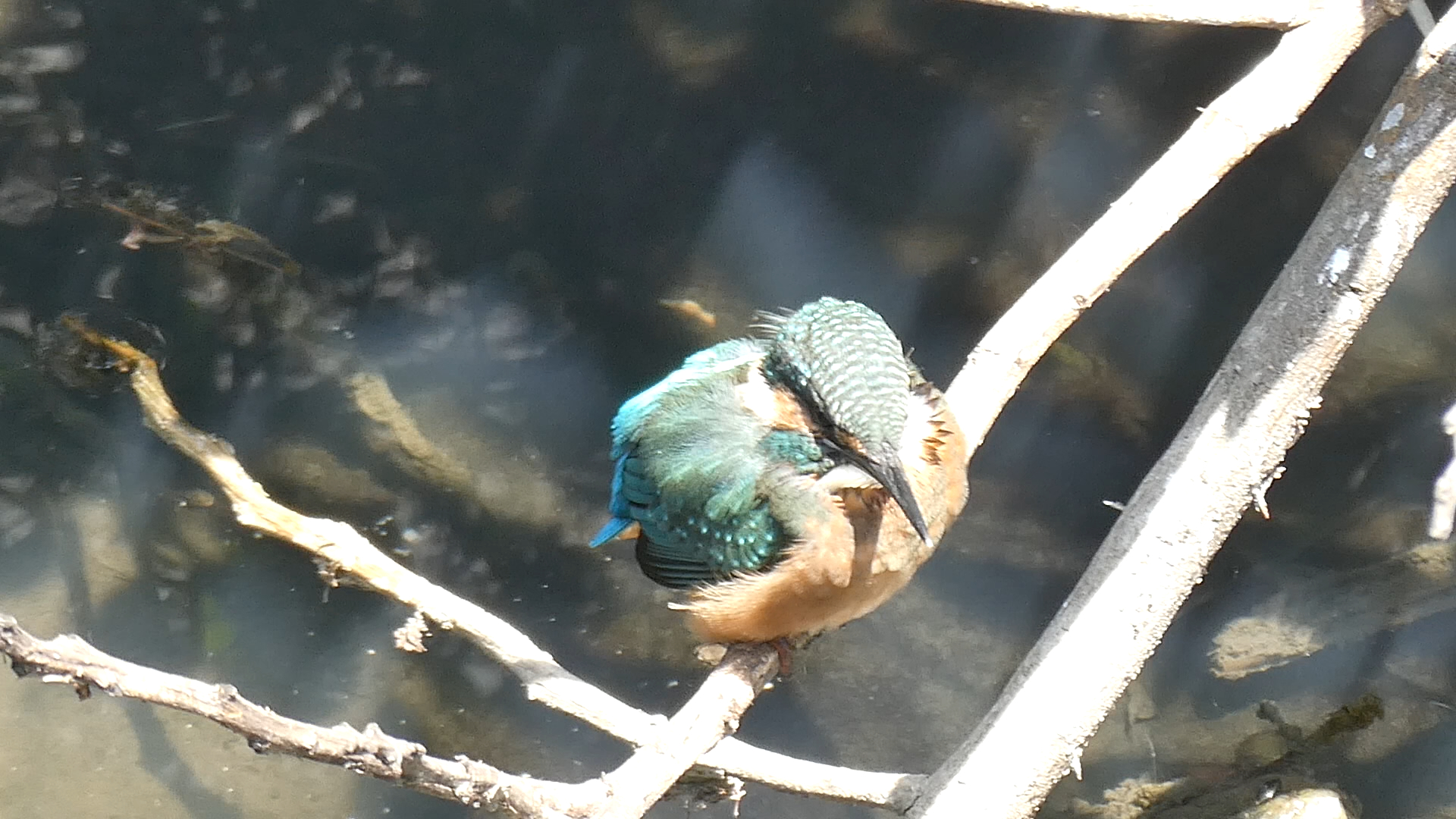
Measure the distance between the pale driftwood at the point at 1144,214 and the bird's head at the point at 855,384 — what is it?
26cm

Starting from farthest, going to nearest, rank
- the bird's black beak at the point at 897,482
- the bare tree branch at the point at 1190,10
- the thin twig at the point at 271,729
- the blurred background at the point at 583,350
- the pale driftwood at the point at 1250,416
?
the blurred background at the point at 583,350 → the bare tree branch at the point at 1190,10 → the pale driftwood at the point at 1250,416 → the bird's black beak at the point at 897,482 → the thin twig at the point at 271,729

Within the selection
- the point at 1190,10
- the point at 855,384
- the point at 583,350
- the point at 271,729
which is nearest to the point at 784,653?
the point at 855,384

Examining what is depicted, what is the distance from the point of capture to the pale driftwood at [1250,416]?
2250 millimetres

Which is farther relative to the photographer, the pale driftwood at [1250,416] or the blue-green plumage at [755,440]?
the pale driftwood at [1250,416]

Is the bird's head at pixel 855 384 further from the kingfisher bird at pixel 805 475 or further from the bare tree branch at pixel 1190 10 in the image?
the bare tree branch at pixel 1190 10

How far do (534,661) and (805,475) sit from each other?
2.15 ft

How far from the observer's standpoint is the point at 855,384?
79.7 inches

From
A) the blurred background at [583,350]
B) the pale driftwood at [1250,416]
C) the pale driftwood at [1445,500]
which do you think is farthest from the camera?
the blurred background at [583,350]

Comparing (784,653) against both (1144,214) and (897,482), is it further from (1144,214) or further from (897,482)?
(1144,214)

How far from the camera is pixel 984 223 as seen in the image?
3.61 meters

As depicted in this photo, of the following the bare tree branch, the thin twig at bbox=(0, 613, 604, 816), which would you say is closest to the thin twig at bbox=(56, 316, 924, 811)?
the thin twig at bbox=(0, 613, 604, 816)

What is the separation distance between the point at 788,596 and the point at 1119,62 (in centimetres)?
206

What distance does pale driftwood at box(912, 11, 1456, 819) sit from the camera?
2250 mm

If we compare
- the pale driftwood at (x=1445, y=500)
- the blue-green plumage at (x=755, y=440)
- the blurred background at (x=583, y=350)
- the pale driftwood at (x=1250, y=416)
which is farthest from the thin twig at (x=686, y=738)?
the blurred background at (x=583, y=350)
